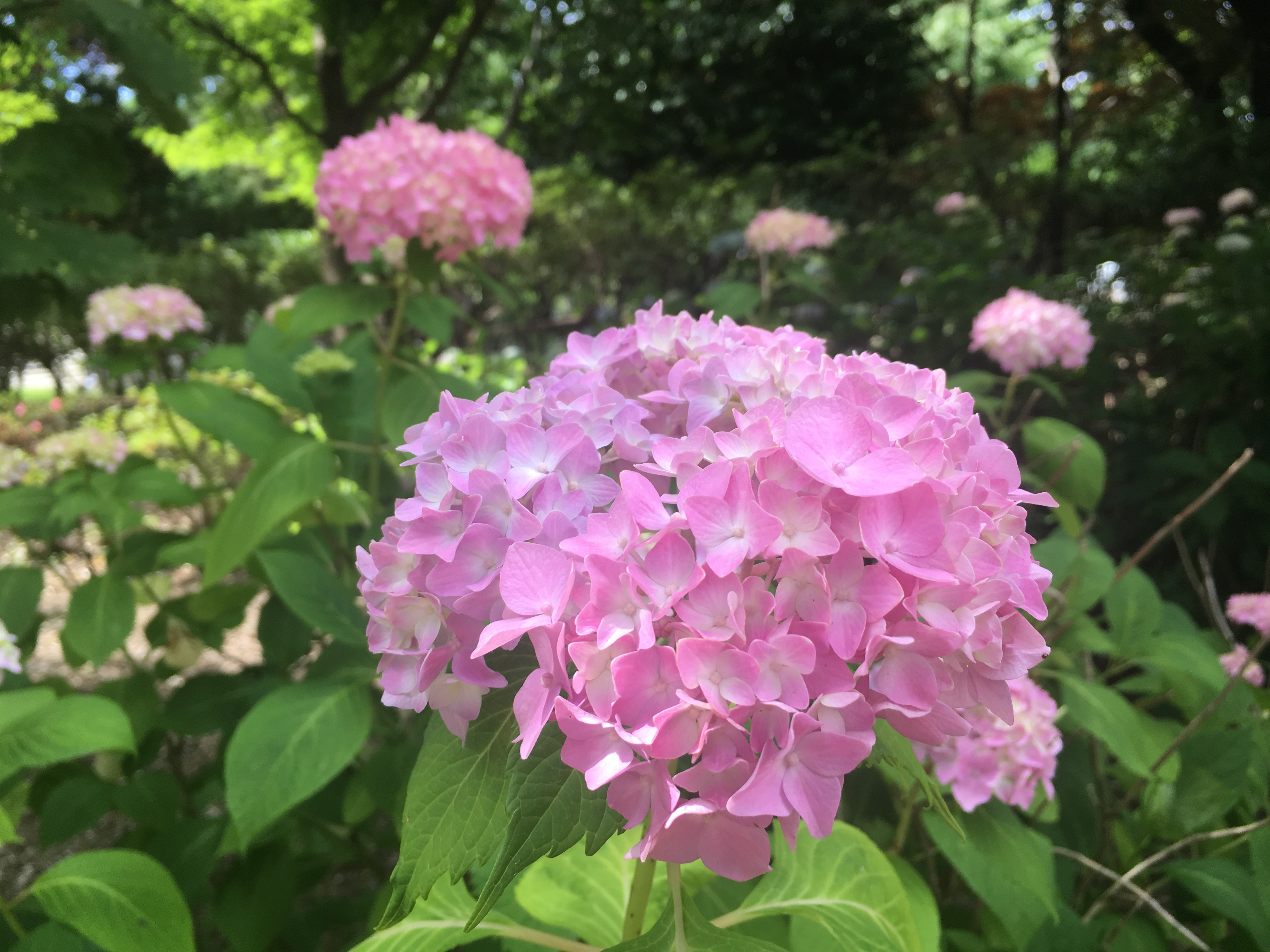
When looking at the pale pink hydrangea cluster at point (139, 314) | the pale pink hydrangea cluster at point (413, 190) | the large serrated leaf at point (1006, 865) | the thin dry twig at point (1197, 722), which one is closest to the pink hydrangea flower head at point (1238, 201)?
the thin dry twig at point (1197, 722)

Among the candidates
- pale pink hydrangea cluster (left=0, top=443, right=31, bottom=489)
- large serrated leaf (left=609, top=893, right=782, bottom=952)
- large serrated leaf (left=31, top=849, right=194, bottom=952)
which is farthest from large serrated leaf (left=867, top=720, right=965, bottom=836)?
pale pink hydrangea cluster (left=0, top=443, right=31, bottom=489)

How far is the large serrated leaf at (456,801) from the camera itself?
46 centimetres

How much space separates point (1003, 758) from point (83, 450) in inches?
81.9

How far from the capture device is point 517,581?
0.44 meters

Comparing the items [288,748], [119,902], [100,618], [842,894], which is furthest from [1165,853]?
[100,618]

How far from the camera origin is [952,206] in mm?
4039

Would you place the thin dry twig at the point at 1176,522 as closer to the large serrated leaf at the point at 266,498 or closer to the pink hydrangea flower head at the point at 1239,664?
the pink hydrangea flower head at the point at 1239,664

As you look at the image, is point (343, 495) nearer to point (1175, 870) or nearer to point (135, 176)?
point (1175, 870)

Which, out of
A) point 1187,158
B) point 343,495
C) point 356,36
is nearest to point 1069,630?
point 343,495

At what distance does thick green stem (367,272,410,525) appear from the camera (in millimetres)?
1368

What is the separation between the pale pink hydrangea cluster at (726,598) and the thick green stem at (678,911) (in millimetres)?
80

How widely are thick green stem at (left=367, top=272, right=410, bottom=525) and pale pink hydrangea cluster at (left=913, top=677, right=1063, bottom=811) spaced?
0.96m

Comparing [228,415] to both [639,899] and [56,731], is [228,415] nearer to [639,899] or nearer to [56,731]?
[56,731]

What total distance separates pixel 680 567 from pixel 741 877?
0.19 meters
